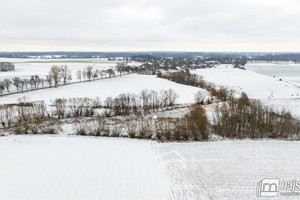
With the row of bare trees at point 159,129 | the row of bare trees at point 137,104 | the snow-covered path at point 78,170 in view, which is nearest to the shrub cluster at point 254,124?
the row of bare trees at point 159,129

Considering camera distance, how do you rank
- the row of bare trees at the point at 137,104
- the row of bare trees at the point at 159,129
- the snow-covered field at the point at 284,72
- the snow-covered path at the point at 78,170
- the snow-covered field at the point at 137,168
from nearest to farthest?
1. the snow-covered path at the point at 78,170
2. the snow-covered field at the point at 137,168
3. the row of bare trees at the point at 159,129
4. the row of bare trees at the point at 137,104
5. the snow-covered field at the point at 284,72

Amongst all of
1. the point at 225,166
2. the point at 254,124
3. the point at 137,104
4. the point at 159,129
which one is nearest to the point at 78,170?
the point at 159,129

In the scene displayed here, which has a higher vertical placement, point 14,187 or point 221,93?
point 221,93

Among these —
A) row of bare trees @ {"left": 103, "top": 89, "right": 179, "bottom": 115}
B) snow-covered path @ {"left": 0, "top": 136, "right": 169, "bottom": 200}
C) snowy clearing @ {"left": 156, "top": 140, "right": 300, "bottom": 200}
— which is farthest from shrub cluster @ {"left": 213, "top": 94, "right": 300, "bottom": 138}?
row of bare trees @ {"left": 103, "top": 89, "right": 179, "bottom": 115}

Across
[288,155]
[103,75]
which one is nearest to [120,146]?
[288,155]

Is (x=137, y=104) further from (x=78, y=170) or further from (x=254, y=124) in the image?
(x=78, y=170)

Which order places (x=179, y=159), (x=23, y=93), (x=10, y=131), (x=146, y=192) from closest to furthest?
(x=146, y=192) → (x=179, y=159) → (x=10, y=131) → (x=23, y=93)

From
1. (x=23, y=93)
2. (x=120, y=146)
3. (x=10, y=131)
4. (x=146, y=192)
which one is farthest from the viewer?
(x=23, y=93)

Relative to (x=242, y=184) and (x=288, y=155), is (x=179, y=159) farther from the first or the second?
(x=288, y=155)

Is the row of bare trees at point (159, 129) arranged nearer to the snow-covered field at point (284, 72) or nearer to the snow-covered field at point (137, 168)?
the snow-covered field at point (137, 168)
